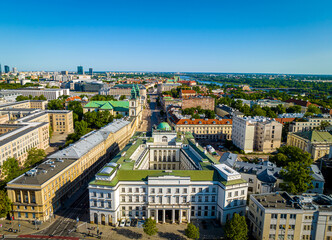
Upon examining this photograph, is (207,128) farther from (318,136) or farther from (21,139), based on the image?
(21,139)

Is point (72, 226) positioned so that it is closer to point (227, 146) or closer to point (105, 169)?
point (105, 169)

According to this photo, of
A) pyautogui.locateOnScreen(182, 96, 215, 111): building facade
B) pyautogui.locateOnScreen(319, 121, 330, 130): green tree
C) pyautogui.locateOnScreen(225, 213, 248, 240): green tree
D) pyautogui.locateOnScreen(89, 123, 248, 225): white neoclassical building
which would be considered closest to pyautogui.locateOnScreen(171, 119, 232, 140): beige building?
pyautogui.locateOnScreen(319, 121, 330, 130): green tree

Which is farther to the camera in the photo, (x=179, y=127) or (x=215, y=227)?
(x=179, y=127)

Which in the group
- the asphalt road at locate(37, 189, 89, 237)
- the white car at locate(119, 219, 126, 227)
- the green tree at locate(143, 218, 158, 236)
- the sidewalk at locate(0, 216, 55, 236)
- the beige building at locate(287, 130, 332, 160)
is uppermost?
the beige building at locate(287, 130, 332, 160)

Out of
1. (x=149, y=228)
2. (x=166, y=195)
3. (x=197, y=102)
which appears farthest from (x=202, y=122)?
(x=149, y=228)

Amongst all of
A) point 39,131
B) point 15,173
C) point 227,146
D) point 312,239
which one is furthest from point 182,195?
point 39,131

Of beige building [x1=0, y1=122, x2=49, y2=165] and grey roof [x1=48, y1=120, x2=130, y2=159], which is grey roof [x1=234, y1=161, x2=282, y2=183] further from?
beige building [x1=0, y1=122, x2=49, y2=165]

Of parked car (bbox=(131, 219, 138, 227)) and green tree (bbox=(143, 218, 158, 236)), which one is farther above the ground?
green tree (bbox=(143, 218, 158, 236))

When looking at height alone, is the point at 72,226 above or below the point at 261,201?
below
